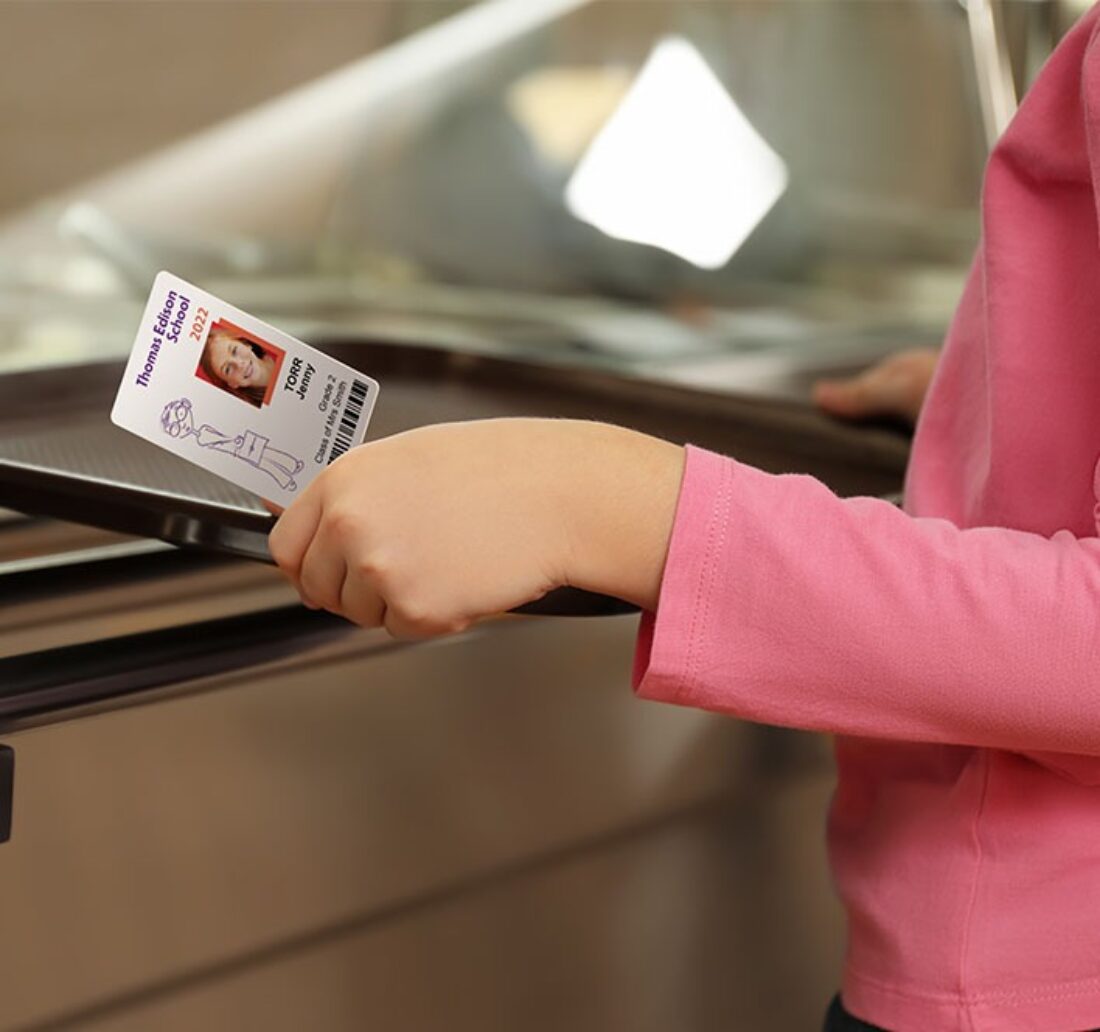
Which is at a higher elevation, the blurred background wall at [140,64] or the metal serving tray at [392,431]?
the blurred background wall at [140,64]

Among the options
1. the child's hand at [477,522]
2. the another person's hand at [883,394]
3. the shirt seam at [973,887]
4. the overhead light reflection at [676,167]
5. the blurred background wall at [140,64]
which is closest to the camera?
the child's hand at [477,522]

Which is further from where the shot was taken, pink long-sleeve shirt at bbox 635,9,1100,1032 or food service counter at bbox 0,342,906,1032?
food service counter at bbox 0,342,906,1032

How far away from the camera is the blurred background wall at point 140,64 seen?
1.32 meters

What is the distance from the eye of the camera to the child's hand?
0.63m

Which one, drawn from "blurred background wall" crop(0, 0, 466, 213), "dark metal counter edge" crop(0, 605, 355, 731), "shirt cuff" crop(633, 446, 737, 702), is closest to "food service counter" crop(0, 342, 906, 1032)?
"dark metal counter edge" crop(0, 605, 355, 731)

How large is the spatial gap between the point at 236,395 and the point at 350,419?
47 millimetres

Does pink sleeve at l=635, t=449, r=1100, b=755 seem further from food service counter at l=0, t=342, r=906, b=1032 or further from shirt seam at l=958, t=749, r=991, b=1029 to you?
food service counter at l=0, t=342, r=906, b=1032

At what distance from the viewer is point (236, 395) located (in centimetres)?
67

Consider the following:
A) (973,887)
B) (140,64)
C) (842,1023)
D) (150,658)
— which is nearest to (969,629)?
(973,887)

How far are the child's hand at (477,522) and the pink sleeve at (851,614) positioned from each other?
18 millimetres

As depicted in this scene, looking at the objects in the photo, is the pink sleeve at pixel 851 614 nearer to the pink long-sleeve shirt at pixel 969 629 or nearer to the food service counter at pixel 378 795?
the pink long-sleeve shirt at pixel 969 629

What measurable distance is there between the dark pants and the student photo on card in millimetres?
421

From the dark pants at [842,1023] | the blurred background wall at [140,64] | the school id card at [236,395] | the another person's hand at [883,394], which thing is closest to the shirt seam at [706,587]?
the school id card at [236,395]

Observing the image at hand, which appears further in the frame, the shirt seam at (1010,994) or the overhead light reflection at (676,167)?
the overhead light reflection at (676,167)
